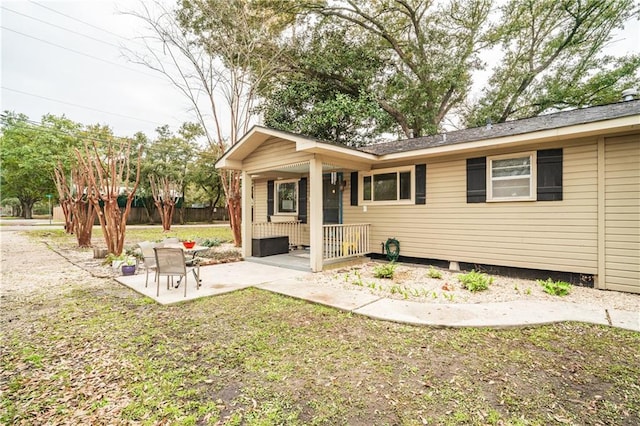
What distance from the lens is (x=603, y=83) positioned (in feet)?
45.7

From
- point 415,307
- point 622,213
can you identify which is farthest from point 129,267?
point 622,213

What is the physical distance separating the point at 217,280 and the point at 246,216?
2.85m

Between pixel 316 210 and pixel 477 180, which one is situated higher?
pixel 477 180

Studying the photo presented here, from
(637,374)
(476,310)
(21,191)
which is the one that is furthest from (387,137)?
(21,191)

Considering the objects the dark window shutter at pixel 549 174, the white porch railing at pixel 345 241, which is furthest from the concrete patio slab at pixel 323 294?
the dark window shutter at pixel 549 174

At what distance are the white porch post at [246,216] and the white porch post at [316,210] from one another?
8.78 feet

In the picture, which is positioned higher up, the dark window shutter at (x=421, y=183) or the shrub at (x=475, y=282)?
the dark window shutter at (x=421, y=183)

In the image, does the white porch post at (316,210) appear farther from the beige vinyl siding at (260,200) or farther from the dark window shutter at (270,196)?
the beige vinyl siding at (260,200)

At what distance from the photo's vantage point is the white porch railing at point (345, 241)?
24.9 ft

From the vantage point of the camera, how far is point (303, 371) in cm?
272

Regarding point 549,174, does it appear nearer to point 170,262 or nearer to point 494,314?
point 494,314

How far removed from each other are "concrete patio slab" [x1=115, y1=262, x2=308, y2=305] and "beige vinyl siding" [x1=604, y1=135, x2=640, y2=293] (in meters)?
6.00

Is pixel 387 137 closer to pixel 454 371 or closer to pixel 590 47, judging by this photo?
pixel 590 47

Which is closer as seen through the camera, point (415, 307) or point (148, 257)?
point (415, 307)
